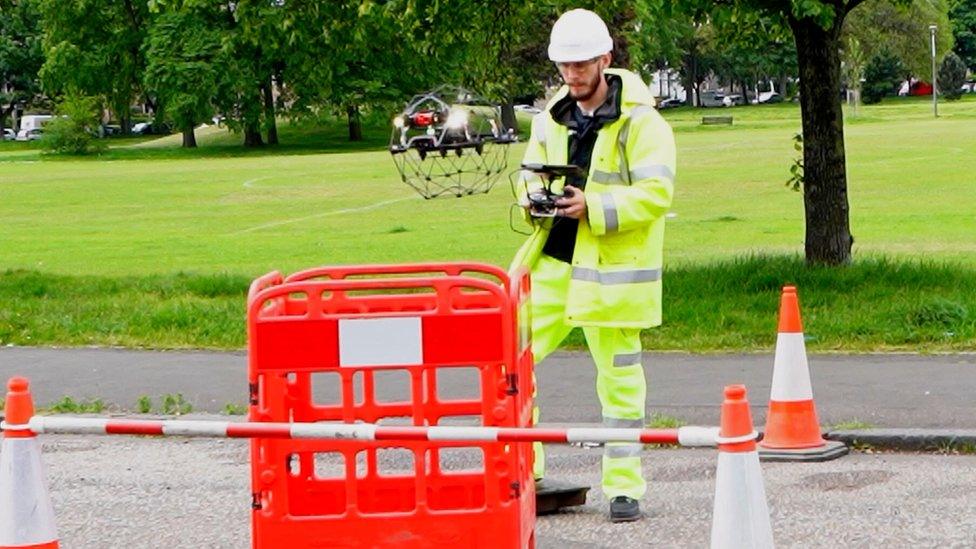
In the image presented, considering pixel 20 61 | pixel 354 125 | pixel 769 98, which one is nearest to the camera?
pixel 354 125

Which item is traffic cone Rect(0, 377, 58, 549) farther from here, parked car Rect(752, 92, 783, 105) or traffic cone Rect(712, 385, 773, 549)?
parked car Rect(752, 92, 783, 105)

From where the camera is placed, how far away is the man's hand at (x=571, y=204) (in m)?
6.93

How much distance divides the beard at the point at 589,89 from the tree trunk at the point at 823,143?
298 inches

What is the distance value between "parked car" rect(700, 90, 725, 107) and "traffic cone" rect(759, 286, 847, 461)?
440ft

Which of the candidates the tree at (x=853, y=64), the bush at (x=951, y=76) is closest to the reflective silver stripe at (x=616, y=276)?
the tree at (x=853, y=64)

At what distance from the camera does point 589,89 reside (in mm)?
7086

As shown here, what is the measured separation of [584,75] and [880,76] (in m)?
118

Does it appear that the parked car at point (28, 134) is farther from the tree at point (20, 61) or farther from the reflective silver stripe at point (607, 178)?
the reflective silver stripe at point (607, 178)

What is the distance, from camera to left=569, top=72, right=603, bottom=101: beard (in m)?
7.07

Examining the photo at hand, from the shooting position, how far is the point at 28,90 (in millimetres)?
116750

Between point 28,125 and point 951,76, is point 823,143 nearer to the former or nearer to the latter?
point 951,76

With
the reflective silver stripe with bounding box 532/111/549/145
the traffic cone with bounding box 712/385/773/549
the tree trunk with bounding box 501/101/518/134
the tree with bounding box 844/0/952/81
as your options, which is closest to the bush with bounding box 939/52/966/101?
the tree with bounding box 844/0/952/81

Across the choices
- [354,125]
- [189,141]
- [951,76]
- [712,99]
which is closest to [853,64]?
[354,125]


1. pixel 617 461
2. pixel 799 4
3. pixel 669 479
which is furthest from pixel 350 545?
pixel 799 4
